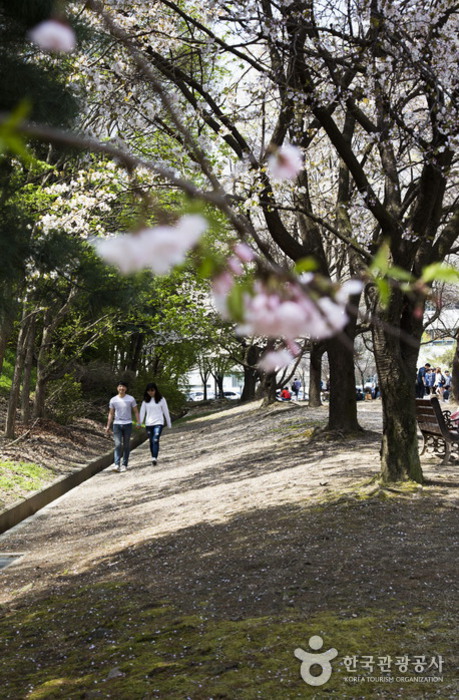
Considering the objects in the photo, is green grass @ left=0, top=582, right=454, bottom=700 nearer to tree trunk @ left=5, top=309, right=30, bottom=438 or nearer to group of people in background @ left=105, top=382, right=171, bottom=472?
group of people in background @ left=105, top=382, right=171, bottom=472

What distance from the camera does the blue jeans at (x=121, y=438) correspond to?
1331cm

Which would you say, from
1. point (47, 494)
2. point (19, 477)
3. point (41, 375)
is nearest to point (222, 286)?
point (47, 494)

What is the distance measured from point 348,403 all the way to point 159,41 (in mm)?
7034

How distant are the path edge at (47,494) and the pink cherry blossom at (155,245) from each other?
8.92 metres

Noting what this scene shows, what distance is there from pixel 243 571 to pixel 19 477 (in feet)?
23.5

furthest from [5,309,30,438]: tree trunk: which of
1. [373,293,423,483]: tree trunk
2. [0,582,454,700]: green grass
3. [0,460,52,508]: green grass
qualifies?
[0,582,454,700]: green grass

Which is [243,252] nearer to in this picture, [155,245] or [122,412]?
[155,245]

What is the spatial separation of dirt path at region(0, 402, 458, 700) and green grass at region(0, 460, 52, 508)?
1.90 feet

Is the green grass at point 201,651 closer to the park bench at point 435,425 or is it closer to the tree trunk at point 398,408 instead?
the tree trunk at point 398,408

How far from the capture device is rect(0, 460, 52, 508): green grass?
10641 mm

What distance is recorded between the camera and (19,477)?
11.7m

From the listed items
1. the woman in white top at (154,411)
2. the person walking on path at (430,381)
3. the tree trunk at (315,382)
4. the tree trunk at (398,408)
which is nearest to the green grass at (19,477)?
the woman in white top at (154,411)

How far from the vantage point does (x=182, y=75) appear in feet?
30.6

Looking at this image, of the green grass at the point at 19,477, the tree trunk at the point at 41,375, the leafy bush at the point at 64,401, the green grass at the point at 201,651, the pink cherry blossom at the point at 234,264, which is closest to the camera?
the pink cherry blossom at the point at 234,264
